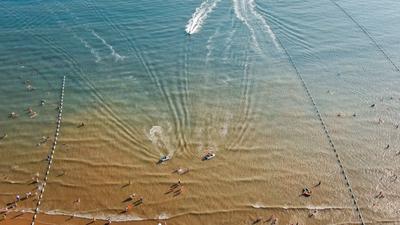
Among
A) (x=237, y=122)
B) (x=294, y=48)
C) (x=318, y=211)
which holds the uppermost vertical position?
(x=294, y=48)

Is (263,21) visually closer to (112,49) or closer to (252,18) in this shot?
(252,18)

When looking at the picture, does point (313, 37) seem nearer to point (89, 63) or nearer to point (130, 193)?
point (89, 63)

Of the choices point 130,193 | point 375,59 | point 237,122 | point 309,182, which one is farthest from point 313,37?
point 130,193

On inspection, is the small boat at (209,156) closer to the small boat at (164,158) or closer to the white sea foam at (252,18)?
the small boat at (164,158)

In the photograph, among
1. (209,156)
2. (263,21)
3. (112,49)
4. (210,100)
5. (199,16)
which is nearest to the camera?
(209,156)

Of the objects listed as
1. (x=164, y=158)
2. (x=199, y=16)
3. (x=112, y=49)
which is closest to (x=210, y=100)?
(x=164, y=158)

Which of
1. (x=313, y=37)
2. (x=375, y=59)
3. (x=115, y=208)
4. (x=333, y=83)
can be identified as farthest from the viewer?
(x=313, y=37)

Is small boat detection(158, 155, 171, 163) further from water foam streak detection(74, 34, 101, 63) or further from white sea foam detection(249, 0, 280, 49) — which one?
white sea foam detection(249, 0, 280, 49)

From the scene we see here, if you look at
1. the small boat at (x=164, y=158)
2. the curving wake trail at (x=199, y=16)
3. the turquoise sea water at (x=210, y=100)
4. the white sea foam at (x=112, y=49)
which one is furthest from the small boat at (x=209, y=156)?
the curving wake trail at (x=199, y=16)
